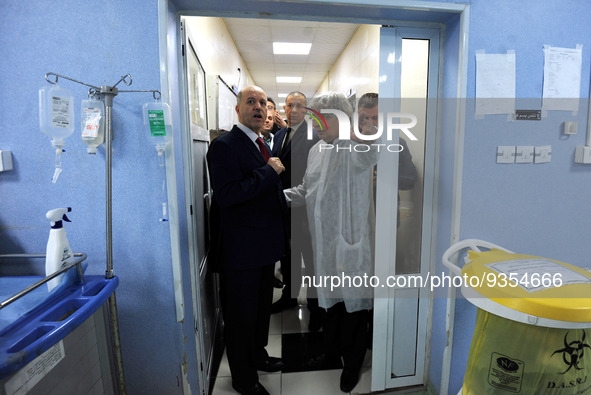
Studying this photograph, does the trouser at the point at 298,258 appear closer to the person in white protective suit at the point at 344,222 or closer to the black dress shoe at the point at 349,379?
the person in white protective suit at the point at 344,222

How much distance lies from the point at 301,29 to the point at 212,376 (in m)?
3.60

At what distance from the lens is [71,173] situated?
1.25m

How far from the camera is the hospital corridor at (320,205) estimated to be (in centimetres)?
100

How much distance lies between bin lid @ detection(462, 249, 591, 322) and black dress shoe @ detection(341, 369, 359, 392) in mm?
1003

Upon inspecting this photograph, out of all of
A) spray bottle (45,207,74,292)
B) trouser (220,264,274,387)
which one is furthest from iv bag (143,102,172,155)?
trouser (220,264,274,387)

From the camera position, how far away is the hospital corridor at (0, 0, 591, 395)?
100cm

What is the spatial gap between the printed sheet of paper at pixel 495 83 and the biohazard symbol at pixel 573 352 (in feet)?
3.04

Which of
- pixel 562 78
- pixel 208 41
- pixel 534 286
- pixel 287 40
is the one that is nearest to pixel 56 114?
pixel 208 41

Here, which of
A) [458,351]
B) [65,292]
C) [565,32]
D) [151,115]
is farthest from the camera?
[458,351]

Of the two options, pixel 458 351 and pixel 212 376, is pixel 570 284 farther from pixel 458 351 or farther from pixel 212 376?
pixel 212 376

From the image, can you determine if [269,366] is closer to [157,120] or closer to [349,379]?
[349,379]

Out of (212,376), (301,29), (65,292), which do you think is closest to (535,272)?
(65,292)

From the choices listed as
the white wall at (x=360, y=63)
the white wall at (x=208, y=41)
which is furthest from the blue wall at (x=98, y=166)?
the white wall at (x=360, y=63)

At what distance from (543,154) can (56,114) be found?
6.62 ft
